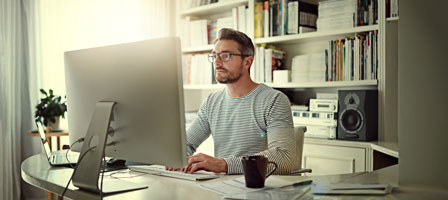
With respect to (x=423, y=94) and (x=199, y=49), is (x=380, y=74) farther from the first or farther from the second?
(x=199, y=49)

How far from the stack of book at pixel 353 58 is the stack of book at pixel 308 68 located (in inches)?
2.2

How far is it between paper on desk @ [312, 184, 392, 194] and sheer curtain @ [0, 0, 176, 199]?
272cm

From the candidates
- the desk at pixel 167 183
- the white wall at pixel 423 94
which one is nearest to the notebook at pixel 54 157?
the desk at pixel 167 183

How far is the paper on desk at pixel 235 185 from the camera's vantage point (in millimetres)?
1321

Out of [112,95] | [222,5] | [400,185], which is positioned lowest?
[400,185]

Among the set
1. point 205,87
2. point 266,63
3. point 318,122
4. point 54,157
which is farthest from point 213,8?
point 54,157

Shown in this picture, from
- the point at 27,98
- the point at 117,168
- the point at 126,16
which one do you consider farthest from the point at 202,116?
the point at 126,16

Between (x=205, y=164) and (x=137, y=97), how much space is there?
40 cm

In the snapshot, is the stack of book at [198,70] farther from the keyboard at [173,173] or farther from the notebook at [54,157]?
the keyboard at [173,173]

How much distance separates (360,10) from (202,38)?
159 centimetres

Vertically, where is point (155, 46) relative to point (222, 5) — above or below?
below

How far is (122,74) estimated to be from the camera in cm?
136

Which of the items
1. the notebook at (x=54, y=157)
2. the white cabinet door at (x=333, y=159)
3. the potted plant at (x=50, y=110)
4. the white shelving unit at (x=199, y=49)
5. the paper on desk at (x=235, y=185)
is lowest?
the white cabinet door at (x=333, y=159)

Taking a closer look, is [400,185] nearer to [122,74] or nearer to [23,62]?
[122,74]
